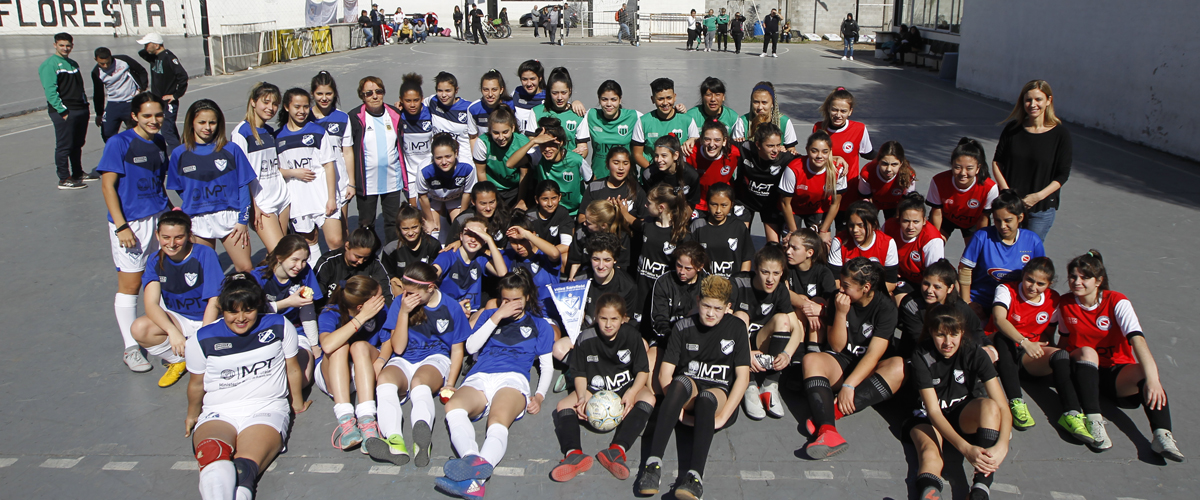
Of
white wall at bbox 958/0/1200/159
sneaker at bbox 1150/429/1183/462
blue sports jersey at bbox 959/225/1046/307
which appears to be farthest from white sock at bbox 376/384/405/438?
white wall at bbox 958/0/1200/159

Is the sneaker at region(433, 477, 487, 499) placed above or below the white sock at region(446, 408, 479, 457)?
below

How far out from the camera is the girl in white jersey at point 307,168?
5.74 metres

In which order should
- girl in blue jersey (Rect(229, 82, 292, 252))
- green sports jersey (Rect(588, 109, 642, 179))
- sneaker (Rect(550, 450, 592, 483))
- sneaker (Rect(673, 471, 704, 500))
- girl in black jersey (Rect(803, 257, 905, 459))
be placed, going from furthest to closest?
green sports jersey (Rect(588, 109, 642, 179)) < girl in blue jersey (Rect(229, 82, 292, 252)) < girl in black jersey (Rect(803, 257, 905, 459)) < sneaker (Rect(550, 450, 592, 483)) < sneaker (Rect(673, 471, 704, 500))

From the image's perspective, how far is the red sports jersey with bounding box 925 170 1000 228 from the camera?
5488 mm

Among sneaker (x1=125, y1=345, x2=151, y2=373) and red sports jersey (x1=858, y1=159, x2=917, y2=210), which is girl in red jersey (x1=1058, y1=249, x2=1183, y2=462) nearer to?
red sports jersey (x1=858, y1=159, x2=917, y2=210)

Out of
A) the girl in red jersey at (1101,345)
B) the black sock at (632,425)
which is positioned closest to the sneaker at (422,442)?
the black sock at (632,425)

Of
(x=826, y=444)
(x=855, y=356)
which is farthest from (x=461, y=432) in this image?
(x=855, y=356)

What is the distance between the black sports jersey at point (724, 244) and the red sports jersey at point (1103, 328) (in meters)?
2.05

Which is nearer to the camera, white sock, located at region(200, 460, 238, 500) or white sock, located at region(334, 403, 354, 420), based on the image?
white sock, located at region(200, 460, 238, 500)

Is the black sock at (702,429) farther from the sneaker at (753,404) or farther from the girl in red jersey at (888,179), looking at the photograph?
the girl in red jersey at (888,179)

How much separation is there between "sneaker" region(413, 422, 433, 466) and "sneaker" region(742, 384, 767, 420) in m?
1.92

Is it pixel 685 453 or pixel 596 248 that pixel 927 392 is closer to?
pixel 685 453

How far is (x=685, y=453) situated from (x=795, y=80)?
1758 cm

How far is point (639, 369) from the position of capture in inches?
178
